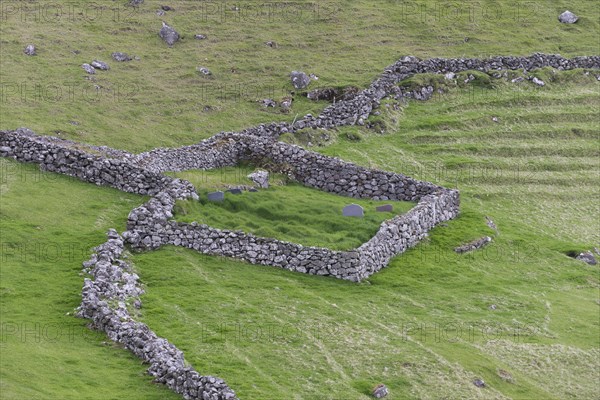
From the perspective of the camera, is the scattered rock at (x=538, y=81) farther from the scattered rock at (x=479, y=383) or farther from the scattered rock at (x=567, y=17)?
the scattered rock at (x=479, y=383)

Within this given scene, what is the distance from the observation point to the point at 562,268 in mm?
70438

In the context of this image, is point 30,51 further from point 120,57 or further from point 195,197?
point 195,197

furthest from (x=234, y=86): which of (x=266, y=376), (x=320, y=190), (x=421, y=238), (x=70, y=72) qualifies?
(x=266, y=376)

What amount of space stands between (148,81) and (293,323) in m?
39.9

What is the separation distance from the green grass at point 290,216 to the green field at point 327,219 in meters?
0.19

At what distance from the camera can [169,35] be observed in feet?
333

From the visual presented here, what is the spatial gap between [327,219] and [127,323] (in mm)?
17953

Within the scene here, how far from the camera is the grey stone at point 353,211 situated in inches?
2749

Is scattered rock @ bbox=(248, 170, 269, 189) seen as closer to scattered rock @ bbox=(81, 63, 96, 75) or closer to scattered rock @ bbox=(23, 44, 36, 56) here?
scattered rock @ bbox=(81, 63, 96, 75)

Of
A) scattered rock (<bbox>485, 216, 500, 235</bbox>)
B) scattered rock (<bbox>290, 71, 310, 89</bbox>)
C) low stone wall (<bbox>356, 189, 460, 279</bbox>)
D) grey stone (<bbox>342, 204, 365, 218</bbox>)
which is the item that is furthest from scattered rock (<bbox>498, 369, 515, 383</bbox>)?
scattered rock (<bbox>290, 71, 310, 89</bbox>)

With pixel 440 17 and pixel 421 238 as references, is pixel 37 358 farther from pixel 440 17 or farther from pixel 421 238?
pixel 440 17

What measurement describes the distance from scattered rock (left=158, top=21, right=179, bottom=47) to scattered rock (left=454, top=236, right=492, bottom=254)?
127 ft

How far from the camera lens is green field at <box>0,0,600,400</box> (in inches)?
2121

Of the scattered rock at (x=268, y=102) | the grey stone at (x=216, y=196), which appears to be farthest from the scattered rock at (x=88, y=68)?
the grey stone at (x=216, y=196)
